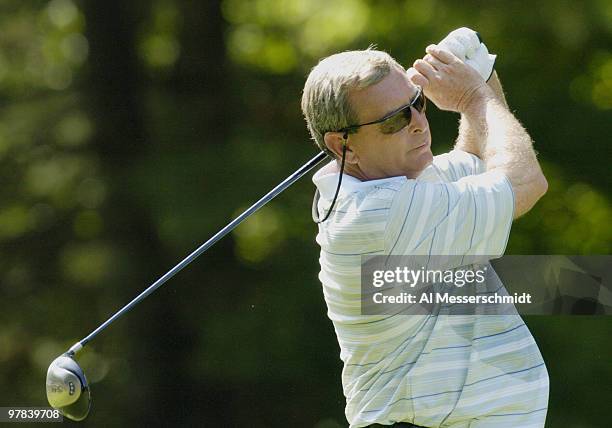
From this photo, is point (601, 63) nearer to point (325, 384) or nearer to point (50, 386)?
point (325, 384)

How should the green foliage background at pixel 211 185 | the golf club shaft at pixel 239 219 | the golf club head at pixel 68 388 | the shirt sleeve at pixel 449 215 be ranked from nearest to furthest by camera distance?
the shirt sleeve at pixel 449 215, the golf club shaft at pixel 239 219, the golf club head at pixel 68 388, the green foliage background at pixel 211 185

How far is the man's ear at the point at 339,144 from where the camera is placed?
6.72ft

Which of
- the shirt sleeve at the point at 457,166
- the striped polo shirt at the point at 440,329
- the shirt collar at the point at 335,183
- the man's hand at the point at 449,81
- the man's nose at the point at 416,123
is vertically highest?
the man's hand at the point at 449,81

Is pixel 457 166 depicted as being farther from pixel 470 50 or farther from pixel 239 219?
pixel 239 219

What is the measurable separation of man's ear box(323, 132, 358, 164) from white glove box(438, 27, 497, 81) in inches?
11.7

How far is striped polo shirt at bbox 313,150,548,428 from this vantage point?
193 centimetres

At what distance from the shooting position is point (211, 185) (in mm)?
5973

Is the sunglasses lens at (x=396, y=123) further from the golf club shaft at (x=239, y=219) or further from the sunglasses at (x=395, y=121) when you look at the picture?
the golf club shaft at (x=239, y=219)

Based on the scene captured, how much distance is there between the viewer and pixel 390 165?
204cm

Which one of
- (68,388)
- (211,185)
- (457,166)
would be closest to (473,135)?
(457,166)

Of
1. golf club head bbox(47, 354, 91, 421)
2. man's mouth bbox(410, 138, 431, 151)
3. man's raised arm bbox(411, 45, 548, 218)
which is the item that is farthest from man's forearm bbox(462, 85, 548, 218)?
golf club head bbox(47, 354, 91, 421)

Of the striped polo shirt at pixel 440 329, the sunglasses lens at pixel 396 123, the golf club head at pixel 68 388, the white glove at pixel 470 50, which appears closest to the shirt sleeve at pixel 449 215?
the striped polo shirt at pixel 440 329

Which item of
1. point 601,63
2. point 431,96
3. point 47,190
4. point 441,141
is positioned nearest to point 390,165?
point 431,96

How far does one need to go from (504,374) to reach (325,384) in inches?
161
